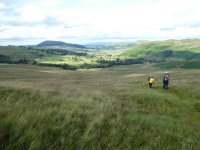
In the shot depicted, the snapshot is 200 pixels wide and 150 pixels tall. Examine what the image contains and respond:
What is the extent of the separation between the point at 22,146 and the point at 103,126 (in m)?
3.04

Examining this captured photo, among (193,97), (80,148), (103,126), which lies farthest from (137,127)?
(193,97)

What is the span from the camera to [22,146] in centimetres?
550

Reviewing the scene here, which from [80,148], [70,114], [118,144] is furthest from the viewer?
[70,114]

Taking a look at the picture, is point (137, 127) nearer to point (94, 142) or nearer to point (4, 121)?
point (94, 142)

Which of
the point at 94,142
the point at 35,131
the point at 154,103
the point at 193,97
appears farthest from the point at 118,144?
the point at 193,97

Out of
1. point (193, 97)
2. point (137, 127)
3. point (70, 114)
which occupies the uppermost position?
point (70, 114)

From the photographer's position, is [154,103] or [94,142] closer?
[94,142]

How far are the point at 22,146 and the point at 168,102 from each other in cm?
1923

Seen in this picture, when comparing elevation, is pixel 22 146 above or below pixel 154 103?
above

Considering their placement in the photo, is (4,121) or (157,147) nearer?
(4,121)

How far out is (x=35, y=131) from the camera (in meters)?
6.25

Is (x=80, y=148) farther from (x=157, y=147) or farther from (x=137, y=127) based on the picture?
(x=137, y=127)

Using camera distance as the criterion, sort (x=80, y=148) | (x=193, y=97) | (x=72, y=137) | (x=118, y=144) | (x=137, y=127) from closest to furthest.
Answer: (x=80, y=148), (x=72, y=137), (x=118, y=144), (x=137, y=127), (x=193, y=97)

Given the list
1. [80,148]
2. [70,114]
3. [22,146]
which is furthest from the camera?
[70,114]
